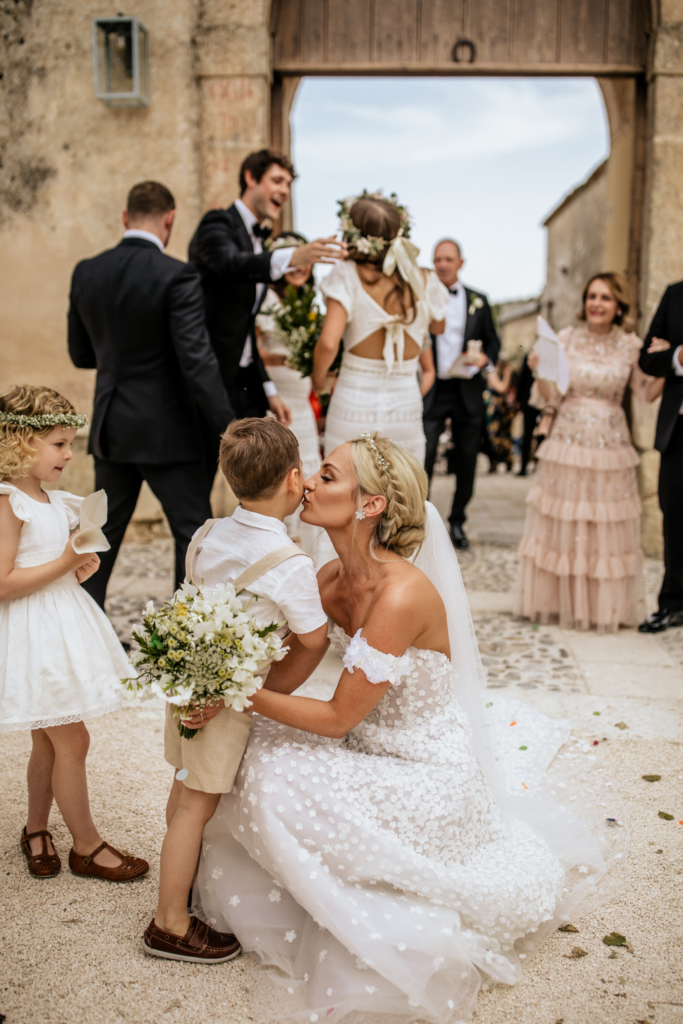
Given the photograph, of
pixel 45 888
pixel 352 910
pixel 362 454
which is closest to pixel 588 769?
pixel 352 910

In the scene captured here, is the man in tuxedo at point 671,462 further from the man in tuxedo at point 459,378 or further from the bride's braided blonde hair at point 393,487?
the bride's braided blonde hair at point 393,487

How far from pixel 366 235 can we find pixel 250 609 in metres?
2.32

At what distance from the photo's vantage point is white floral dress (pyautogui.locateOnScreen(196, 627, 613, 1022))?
1.82 meters

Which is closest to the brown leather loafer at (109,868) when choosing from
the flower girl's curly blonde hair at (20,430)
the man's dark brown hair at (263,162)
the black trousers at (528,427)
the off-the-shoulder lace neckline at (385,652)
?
the off-the-shoulder lace neckline at (385,652)

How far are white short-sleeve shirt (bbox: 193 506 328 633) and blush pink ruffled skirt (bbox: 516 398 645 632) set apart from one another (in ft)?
9.16

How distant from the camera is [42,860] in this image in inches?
91.6

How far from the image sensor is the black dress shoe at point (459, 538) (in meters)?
6.55

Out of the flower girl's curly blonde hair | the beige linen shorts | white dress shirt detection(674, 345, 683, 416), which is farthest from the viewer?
white dress shirt detection(674, 345, 683, 416)

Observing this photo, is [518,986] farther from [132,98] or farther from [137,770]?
[132,98]

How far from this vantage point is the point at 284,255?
12.0ft

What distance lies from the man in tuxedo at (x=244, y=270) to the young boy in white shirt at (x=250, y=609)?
1.90 meters

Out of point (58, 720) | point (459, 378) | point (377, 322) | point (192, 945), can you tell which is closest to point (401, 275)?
point (377, 322)

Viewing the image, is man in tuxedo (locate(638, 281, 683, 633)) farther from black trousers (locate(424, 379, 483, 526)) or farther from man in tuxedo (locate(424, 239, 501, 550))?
black trousers (locate(424, 379, 483, 526))

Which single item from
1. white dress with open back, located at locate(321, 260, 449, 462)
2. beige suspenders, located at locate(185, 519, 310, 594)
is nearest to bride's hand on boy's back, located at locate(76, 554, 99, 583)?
beige suspenders, located at locate(185, 519, 310, 594)
